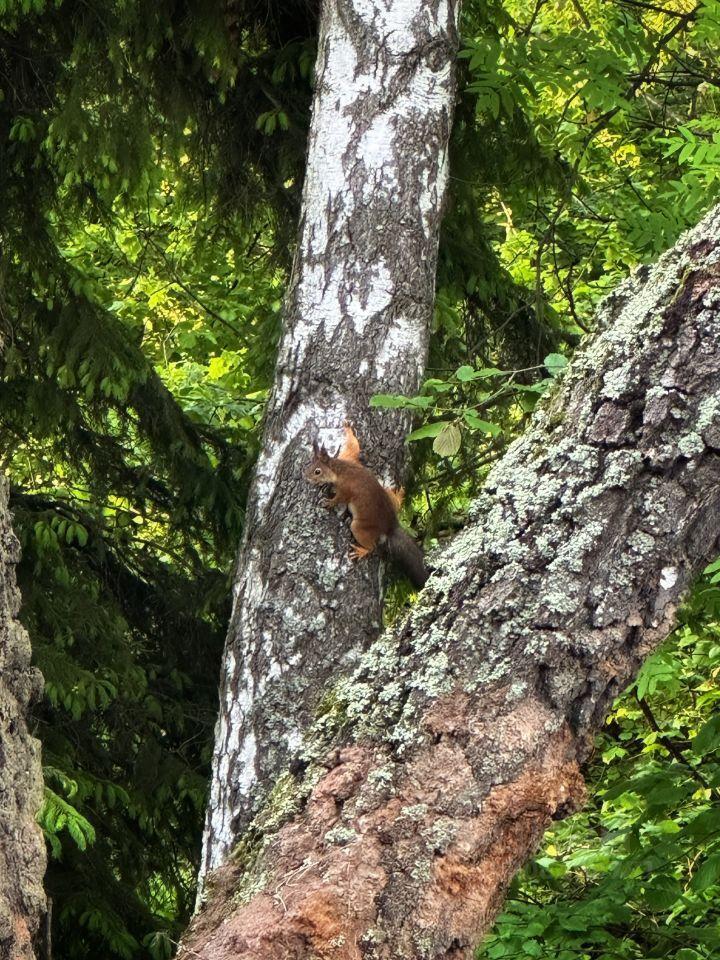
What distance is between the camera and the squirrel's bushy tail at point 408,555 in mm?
3307

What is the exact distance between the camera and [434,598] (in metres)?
1.86

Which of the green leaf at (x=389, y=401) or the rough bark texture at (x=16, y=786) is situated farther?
the green leaf at (x=389, y=401)

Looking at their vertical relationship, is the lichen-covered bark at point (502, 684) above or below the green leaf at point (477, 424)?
below

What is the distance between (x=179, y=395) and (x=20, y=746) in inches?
294

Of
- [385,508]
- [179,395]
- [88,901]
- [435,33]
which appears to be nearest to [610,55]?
[435,33]

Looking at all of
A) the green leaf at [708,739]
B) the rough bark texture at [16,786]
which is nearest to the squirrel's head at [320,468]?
the rough bark texture at [16,786]

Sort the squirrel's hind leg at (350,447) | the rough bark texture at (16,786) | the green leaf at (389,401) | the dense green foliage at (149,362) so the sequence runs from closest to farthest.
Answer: the rough bark texture at (16,786) < the green leaf at (389,401) < the squirrel's hind leg at (350,447) < the dense green foliage at (149,362)

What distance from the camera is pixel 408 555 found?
11.6ft

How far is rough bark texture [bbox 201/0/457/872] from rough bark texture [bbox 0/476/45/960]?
0.80 metres

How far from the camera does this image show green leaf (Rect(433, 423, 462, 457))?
2902 millimetres

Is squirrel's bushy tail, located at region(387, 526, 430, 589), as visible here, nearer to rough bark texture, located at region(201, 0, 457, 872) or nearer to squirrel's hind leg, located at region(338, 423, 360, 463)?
rough bark texture, located at region(201, 0, 457, 872)

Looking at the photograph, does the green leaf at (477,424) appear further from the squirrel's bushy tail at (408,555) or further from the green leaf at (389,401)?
the squirrel's bushy tail at (408,555)

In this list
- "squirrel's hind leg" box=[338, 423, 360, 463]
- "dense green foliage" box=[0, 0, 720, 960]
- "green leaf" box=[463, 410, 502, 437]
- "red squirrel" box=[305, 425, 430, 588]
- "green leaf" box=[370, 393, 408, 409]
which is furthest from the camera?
"dense green foliage" box=[0, 0, 720, 960]

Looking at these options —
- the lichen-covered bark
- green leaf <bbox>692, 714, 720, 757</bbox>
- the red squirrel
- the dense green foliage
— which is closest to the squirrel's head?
the red squirrel
